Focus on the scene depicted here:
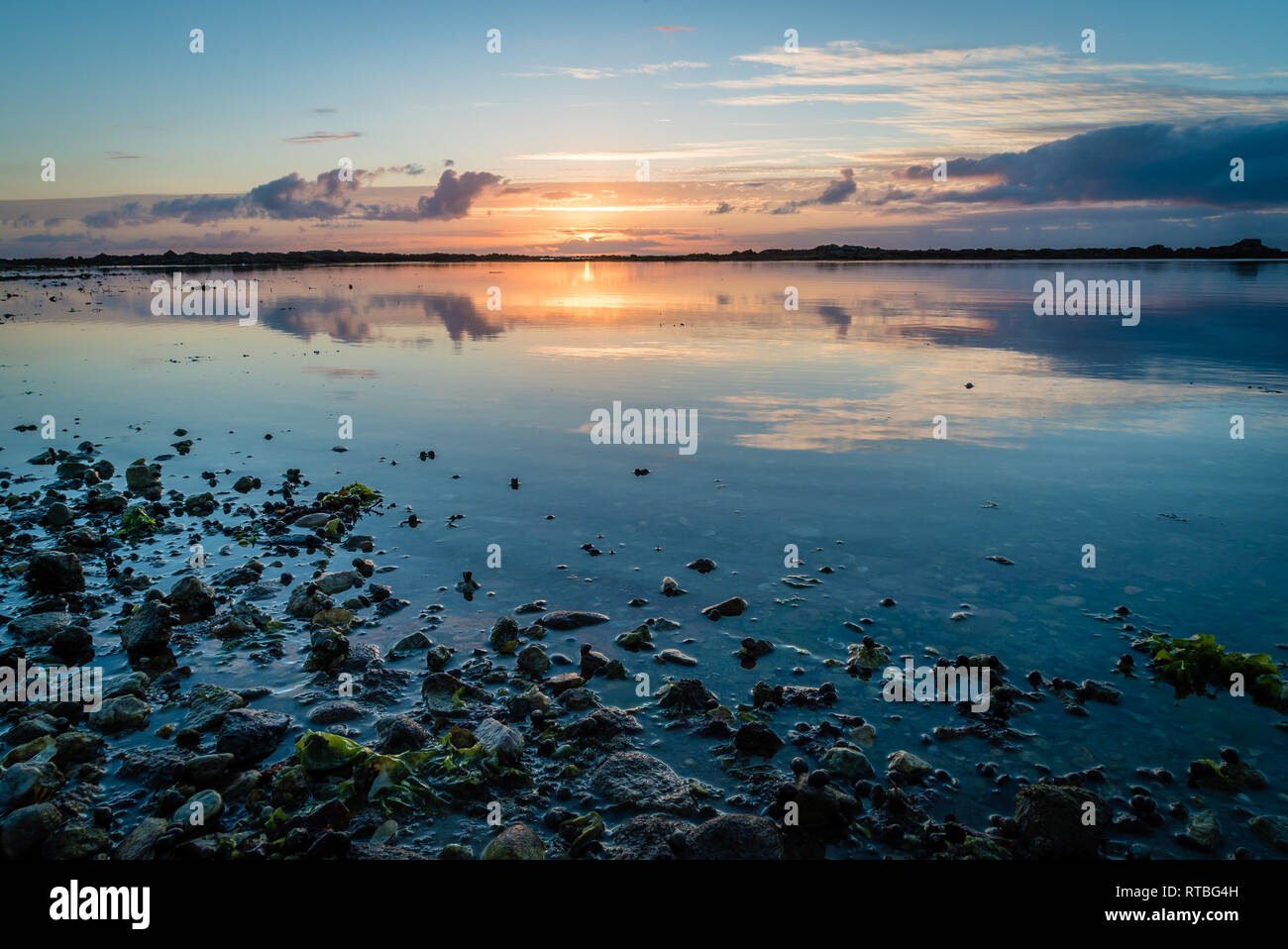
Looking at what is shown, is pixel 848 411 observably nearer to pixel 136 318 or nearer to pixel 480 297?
pixel 136 318

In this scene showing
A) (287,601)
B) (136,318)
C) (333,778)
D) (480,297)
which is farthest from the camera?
(480,297)

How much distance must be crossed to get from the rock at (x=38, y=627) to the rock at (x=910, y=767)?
33.0 feet

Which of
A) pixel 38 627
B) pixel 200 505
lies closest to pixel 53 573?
pixel 38 627

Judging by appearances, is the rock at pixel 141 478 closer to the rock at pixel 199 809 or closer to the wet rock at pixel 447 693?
the wet rock at pixel 447 693

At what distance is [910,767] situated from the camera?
711 cm

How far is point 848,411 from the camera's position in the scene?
23.1m

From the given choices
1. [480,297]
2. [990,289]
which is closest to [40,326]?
[480,297]

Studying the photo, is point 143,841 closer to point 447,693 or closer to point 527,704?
point 447,693

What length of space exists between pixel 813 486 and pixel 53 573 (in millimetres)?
13043

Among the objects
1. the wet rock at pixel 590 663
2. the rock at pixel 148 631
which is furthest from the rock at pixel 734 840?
the rock at pixel 148 631

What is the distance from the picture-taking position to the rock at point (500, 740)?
7324 millimetres

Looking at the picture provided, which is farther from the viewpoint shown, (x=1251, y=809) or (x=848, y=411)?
(x=848, y=411)
